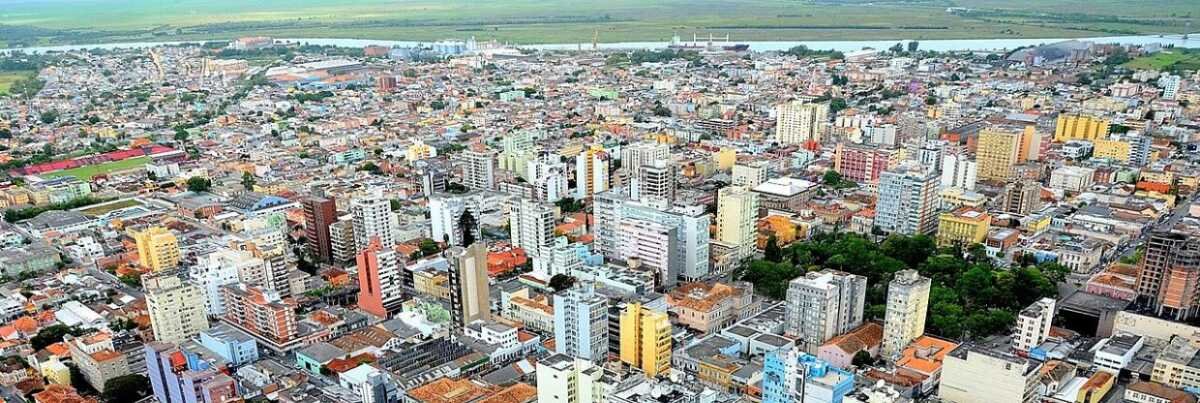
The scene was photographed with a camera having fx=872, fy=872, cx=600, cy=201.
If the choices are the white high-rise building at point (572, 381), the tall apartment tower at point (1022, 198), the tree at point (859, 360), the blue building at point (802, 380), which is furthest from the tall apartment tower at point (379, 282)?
the tall apartment tower at point (1022, 198)

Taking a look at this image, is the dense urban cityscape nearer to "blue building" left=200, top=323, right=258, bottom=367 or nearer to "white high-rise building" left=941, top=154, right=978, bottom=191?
"blue building" left=200, top=323, right=258, bottom=367

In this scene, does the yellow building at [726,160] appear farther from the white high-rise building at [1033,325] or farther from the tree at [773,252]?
the white high-rise building at [1033,325]

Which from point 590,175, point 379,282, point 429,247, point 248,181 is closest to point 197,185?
point 248,181

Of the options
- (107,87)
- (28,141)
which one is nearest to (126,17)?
(107,87)

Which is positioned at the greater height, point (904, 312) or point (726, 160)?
point (904, 312)

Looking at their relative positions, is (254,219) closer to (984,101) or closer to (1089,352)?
(1089,352)

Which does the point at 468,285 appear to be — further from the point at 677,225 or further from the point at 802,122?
the point at 802,122
